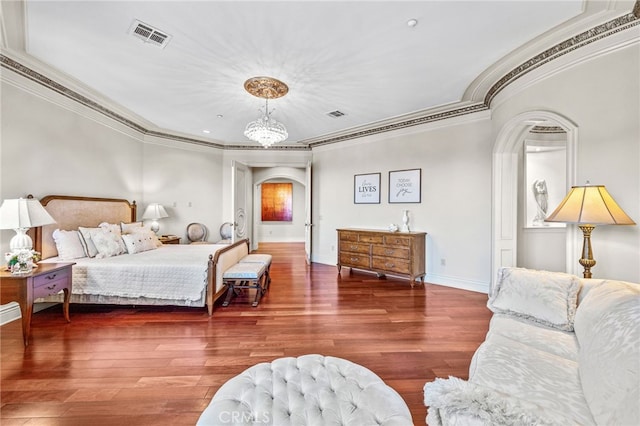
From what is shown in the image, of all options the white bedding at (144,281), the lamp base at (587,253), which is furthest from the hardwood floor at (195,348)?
the lamp base at (587,253)

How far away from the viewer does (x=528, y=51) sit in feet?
8.63

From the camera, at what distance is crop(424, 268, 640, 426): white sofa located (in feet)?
2.94

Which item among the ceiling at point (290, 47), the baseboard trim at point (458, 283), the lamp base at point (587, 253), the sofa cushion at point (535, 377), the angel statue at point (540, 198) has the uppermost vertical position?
the ceiling at point (290, 47)

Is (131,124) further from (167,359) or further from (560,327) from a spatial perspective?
(560,327)

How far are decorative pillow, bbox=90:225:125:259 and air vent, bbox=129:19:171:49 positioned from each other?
251 centimetres

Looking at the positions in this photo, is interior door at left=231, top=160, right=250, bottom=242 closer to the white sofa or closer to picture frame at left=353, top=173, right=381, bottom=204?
picture frame at left=353, top=173, right=381, bottom=204

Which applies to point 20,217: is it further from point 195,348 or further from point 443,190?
point 443,190

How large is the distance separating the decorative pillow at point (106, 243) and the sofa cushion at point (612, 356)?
454cm

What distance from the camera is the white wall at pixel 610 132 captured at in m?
2.09

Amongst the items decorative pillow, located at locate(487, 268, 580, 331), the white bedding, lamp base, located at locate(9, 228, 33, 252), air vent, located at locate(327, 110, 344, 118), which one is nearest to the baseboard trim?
decorative pillow, located at locate(487, 268, 580, 331)

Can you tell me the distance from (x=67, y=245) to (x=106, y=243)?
1.22ft

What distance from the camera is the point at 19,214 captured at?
249 cm

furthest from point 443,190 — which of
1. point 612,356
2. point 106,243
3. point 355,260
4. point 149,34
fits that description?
point 106,243

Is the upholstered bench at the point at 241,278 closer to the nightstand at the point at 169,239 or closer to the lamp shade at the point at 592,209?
the nightstand at the point at 169,239
